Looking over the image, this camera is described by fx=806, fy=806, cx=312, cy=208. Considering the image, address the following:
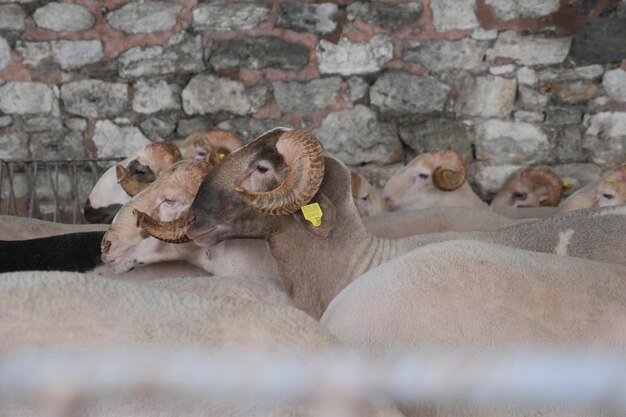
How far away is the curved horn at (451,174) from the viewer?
5.49m

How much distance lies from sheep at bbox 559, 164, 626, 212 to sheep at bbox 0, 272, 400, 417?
138 inches

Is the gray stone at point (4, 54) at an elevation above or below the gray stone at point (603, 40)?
below

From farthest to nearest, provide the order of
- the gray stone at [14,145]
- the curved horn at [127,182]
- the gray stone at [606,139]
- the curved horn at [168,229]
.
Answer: the gray stone at [14,145], the gray stone at [606,139], the curved horn at [127,182], the curved horn at [168,229]

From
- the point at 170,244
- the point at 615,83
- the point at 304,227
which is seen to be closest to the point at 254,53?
the point at 615,83

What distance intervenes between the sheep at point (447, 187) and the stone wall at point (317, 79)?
16.3 inches

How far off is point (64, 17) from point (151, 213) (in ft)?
10.8

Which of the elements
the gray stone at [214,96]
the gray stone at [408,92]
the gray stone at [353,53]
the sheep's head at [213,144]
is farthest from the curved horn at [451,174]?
the gray stone at [214,96]

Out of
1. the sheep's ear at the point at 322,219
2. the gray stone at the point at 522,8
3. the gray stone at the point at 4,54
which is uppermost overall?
the gray stone at the point at 522,8

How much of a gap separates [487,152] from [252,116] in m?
1.85

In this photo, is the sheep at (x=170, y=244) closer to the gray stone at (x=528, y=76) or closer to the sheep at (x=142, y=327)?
the sheep at (x=142, y=327)

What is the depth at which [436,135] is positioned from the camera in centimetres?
623

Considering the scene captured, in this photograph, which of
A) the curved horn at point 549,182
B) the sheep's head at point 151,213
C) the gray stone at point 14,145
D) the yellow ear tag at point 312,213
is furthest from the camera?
the gray stone at point 14,145

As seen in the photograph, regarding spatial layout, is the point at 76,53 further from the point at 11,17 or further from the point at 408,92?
the point at 408,92

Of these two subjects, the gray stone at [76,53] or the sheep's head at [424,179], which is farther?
the gray stone at [76,53]
